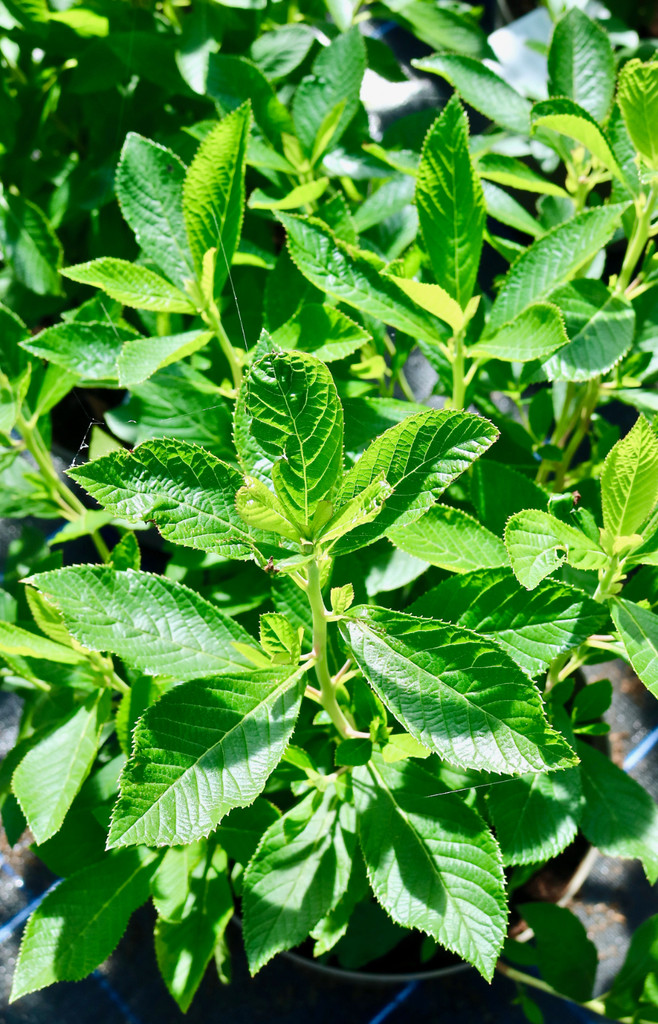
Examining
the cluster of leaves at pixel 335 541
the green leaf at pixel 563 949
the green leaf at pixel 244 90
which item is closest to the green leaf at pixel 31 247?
the cluster of leaves at pixel 335 541

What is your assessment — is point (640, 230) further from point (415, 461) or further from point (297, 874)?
point (297, 874)

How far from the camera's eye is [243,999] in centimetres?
127

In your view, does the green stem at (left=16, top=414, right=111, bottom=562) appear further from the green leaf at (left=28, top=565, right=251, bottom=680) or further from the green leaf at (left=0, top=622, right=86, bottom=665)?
the green leaf at (left=28, top=565, right=251, bottom=680)

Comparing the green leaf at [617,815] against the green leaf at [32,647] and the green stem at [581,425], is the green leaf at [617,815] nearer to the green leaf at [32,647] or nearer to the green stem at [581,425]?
the green stem at [581,425]

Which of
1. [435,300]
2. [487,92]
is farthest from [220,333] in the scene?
[487,92]

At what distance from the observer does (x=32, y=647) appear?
677mm

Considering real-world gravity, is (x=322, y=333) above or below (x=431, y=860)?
above

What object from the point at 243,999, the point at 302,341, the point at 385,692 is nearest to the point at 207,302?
the point at 302,341

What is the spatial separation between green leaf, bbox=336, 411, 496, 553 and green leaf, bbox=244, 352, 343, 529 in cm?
3

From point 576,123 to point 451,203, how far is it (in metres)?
0.11

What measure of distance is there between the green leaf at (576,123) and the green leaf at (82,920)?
0.65 m

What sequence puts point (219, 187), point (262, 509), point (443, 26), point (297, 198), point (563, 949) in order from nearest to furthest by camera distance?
point (262, 509), point (219, 187), point (297, 198), point (563, 949), point (443, 26)

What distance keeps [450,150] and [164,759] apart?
45 centimetres

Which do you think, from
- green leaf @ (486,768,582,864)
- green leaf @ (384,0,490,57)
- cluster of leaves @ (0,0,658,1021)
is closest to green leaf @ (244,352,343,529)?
cluster of leaves @ (0,0,658,1021)
